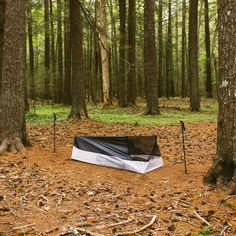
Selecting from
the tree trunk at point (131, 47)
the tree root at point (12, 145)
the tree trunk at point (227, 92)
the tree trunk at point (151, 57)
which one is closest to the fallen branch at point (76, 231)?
the tree trunk at point (227, 92)

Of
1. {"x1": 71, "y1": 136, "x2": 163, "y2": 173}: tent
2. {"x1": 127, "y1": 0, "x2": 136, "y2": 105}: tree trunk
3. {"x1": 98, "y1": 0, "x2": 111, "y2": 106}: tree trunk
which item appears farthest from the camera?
{"x1": 127, "y1": 0, "x2": 136, "y2": 105}: tree trunk

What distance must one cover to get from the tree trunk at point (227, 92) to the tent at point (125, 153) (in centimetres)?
154

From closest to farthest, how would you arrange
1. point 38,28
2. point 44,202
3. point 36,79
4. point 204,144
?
point 44,202, point 204,144, point 38,28, point 36,79

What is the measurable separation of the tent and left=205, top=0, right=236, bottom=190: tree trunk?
1.54 meters

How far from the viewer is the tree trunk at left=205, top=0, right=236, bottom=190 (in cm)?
497

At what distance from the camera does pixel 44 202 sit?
4902 millimetres

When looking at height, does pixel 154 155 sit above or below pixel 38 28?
below

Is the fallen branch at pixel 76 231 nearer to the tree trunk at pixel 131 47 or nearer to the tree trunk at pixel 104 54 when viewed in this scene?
the tree trunk at pixel 104 54

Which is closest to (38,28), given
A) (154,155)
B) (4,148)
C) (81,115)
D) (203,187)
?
(81,115)

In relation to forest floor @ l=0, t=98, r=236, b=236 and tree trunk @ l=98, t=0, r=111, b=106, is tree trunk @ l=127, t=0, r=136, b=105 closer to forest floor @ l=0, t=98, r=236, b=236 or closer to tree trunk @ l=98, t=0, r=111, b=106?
tree trunk @ l=98, t=0, r=111, b=106

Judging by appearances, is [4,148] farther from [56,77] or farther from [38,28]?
[56,77]

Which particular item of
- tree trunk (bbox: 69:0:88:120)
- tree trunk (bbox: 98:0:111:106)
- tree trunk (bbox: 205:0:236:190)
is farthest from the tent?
tree trunk (bbox: 98:0:111:106)

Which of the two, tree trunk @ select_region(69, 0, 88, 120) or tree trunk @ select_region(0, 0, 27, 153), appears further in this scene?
tree trunk @ select_region(69, 0, 88, 120)

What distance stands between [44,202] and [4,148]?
2990 millimetres
